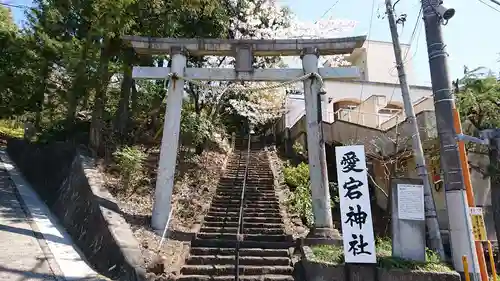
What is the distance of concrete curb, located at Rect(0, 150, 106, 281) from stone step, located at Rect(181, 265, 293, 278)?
1.85 meters

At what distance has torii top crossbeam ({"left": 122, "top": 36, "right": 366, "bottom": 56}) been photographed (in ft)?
34.3

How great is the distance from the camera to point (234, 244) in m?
9.18

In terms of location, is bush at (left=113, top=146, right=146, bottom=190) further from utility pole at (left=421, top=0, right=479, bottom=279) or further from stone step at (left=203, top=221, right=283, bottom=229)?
utility pole at (left=421, top=0, right=479, bottom=279)

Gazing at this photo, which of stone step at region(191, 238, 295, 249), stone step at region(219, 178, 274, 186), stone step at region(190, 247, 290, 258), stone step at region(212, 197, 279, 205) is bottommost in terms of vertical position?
stone step at region(190, 247, 290, 258)

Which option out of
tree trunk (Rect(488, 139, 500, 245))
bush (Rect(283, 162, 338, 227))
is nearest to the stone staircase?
bush (Rect(283, 162, 338, 227))

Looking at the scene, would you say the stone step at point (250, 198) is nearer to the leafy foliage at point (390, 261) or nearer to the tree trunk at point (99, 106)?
the tree trunk at point (99, 106)

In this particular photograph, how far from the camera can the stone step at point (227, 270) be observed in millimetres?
8031

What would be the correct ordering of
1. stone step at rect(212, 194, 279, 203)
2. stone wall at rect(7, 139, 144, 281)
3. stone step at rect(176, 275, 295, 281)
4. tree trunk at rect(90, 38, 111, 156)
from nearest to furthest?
stone wall at rect(7, 139, 144, 281) → stone step at rect(176, 275, 295, 281) → tree trunk at rect(90, 38, 111, 156) → stone step at rect(212, 194, 279, 203)

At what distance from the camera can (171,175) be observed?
9.82 m

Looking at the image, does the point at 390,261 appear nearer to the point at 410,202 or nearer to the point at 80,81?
the point at 410,202

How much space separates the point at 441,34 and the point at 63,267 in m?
7.63

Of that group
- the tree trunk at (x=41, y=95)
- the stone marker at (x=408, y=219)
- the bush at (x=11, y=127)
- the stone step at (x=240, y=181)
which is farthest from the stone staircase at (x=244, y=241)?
the bush at (x=11, y=127)

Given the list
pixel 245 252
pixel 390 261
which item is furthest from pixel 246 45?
pixel 390 261

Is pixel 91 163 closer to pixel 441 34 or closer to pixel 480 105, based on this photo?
pixel 441 34
